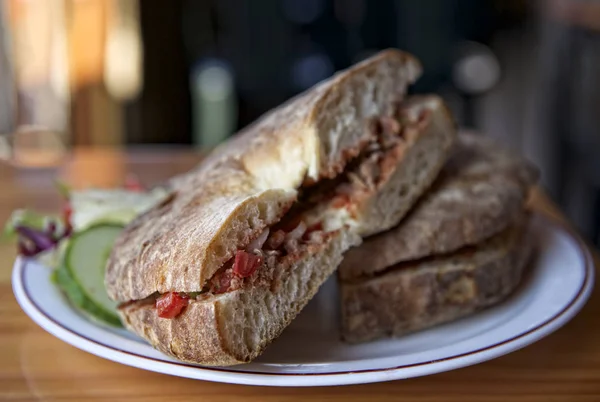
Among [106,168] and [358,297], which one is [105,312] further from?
[106,168]

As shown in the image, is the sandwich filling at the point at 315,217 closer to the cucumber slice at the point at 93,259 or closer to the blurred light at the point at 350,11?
the cucumber slice at the point at 93,259

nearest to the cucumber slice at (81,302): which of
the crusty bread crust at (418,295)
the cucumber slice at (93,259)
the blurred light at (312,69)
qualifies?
the cucumber slice at (93,259)

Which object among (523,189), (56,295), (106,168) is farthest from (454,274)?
(106,168)

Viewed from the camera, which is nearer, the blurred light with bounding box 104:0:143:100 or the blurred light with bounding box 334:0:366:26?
the blurred light with bounding box 334:0:366:26

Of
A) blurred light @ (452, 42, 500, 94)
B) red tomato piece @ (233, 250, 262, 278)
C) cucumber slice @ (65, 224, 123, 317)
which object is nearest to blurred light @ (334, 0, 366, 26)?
blurred light @ (452, 42, 500, 94)

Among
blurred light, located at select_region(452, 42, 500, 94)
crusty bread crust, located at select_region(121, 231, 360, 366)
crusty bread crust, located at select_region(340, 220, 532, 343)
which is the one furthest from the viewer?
blurred light, located at select_region(452, 42, 500, 94)

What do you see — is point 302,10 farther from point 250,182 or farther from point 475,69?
point 250,182

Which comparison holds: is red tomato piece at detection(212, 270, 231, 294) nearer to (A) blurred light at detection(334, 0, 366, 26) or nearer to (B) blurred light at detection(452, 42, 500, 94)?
(A) blurred light at detection(334, 0, 366, 26)
